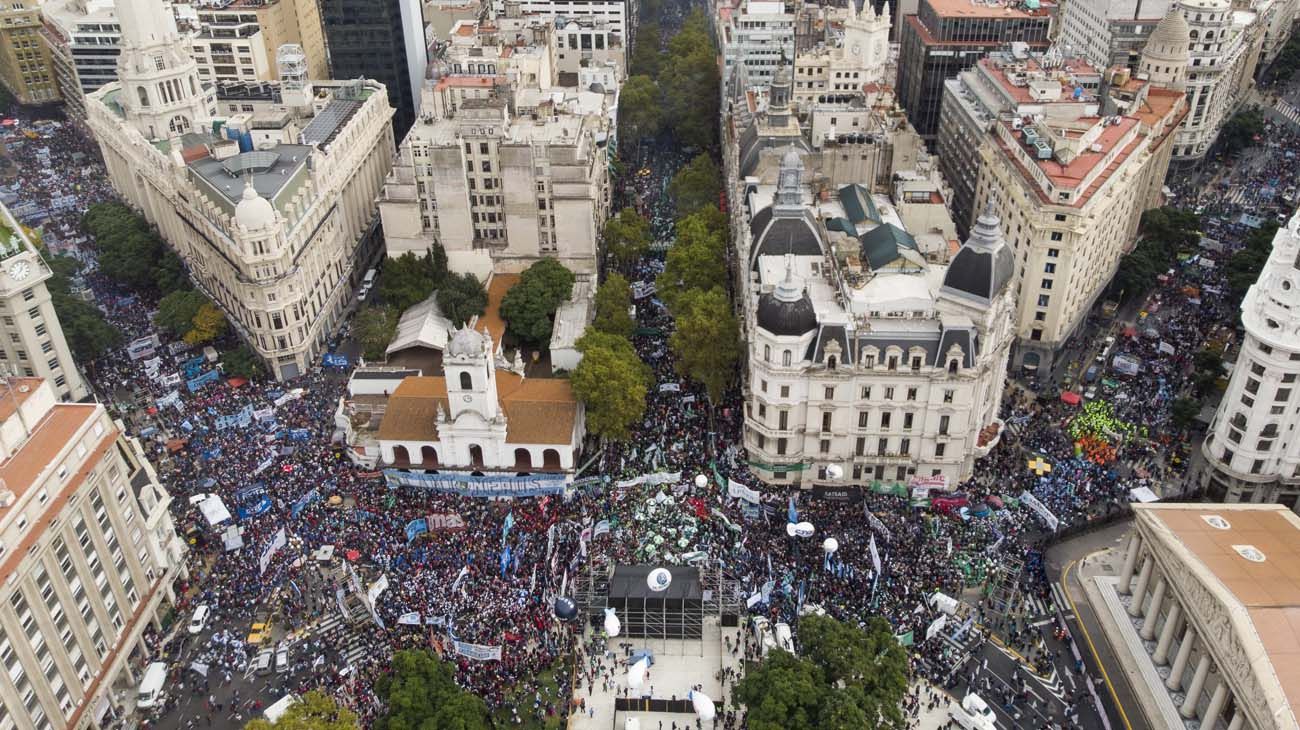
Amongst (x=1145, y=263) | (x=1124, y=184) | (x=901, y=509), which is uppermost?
(x=1124, y=184)

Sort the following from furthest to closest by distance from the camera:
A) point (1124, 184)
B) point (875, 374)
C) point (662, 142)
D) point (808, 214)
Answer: point (662, 142)
point (1124, 184)
point (808, 214)
point (875, 374)

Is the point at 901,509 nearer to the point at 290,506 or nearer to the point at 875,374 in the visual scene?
the point at 875,374

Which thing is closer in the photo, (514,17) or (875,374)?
(875,374)

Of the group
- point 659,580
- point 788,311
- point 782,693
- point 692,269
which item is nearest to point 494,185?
point 692,269

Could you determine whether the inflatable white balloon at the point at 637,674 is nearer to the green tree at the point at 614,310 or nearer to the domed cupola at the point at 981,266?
the domed cupola at the point at 981,266

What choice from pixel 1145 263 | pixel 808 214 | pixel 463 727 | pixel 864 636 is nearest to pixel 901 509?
pixel 864 636

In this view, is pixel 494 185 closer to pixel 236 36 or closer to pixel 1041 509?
pixel 1041 509
